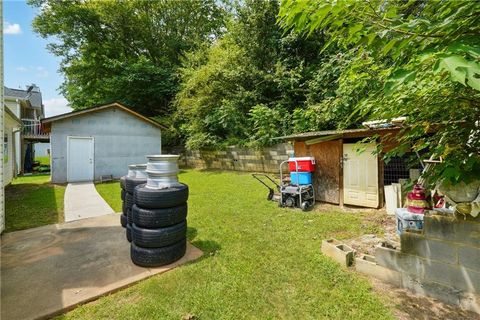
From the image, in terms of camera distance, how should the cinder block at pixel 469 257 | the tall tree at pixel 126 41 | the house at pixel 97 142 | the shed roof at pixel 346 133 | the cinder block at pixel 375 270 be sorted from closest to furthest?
the cinder block at pixel 469 257 < the cinder block at pixel 375 270 < the shed roof at pixel 346 133 < the house at pixel 97 142 < the tall tree at pixel 126 41

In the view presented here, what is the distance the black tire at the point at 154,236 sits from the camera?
3.10 meters

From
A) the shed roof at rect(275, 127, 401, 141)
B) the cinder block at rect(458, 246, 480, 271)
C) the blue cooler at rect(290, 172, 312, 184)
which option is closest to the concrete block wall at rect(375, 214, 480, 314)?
the cinder block at rect(458, 246, 480, 271)

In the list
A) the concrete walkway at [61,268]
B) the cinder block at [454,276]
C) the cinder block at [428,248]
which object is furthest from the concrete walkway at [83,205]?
the cinder block at [454,276]

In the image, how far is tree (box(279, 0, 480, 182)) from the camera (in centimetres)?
101

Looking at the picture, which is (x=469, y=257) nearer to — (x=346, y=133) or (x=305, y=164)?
(x=346, y=133)

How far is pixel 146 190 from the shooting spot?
3.17 metres

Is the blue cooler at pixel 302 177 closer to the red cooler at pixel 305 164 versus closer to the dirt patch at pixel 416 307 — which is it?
the red cooler at pixel 305 164

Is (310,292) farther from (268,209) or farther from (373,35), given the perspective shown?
(268,209)

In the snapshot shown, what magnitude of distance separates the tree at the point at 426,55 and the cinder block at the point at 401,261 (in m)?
1.16

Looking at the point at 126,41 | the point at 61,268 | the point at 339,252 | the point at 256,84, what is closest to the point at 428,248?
the point at 339,252

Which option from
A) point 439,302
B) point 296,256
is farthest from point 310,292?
point 439,302

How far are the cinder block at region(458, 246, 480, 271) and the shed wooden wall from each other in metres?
3.91

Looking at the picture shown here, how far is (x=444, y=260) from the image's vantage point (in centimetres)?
231

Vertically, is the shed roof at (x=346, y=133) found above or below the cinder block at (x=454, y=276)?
above
